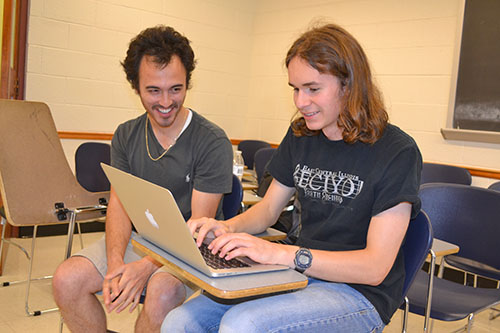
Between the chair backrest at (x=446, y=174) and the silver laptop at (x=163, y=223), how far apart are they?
2.53 metres

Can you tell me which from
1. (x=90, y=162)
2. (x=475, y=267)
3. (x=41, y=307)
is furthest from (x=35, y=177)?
(x=475, y=267)

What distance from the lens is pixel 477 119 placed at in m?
3.57

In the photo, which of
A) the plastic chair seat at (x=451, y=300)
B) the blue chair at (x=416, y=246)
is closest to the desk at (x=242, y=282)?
the blue chair at (x=416, y=246)

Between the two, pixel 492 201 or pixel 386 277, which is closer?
pixel 386 277

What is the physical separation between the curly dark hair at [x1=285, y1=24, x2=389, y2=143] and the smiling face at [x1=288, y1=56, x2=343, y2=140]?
15 millimetres

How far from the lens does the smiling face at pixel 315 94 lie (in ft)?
4.47

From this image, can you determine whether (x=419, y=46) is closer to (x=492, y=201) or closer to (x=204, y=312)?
(x=492, y=201)

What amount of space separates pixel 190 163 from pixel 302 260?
2.56 feet

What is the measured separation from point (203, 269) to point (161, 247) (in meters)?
0.24

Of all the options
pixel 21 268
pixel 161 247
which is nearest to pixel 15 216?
pixel 21 268

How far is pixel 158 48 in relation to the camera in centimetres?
190

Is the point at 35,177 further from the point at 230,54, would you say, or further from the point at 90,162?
the point at 230,54

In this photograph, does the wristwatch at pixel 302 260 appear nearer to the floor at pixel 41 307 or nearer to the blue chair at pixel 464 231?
the blue chair at pixel 464 231

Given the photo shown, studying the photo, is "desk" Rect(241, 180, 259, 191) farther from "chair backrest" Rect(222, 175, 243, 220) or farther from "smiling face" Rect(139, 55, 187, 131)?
"smiling face" Rect(139, 55, 187, 131)
